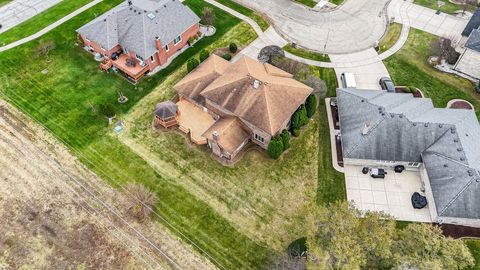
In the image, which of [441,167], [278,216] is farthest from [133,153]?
[441,167]

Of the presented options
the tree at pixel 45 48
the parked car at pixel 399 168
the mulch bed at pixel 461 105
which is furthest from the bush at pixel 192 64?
the mulch bed at pixel 461 105

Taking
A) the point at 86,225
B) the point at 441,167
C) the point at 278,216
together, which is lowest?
the point at 86,225

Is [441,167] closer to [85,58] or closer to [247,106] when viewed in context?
[247,106]

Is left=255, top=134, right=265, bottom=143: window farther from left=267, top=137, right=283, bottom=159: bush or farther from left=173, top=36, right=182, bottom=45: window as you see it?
left=173, top=36, right=182, bottom=45: window

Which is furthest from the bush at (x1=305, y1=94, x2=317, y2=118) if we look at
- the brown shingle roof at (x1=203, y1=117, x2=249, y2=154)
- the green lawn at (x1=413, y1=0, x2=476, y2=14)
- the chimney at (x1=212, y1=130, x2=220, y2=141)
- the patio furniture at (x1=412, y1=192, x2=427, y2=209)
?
the green lawn at (x1=413, y1=0, x2=476, y2=14)

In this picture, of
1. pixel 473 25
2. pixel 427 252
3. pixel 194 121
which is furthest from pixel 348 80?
pixel 427 252

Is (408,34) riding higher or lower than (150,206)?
higher
